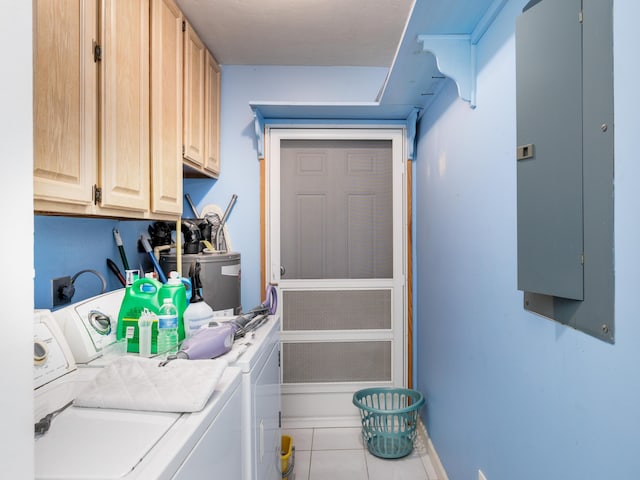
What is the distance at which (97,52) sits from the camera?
1288 mm

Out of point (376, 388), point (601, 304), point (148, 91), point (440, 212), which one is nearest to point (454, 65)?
point (440, 212)

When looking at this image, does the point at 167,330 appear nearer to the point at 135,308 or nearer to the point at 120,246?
the point at 135,308

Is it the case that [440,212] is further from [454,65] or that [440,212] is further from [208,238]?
[208,238]

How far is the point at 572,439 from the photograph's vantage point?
0.98 metres

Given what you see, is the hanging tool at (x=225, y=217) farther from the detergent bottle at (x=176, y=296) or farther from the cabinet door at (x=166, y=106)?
the detergent bottle at (x=176, y=296)

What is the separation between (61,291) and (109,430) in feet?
3.01

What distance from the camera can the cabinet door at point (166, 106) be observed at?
5.60 ft

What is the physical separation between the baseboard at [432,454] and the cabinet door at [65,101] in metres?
2.12

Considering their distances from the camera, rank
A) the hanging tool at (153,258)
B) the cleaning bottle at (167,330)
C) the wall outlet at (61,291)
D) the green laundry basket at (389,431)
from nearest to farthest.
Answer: the cleaning bottle at (167,330)
the wall outlet at (61,291)
the hanging tool at (153,258)
the green laundry basket at (389,431)

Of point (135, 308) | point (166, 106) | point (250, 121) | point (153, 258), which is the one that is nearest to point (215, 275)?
point (153, 258)

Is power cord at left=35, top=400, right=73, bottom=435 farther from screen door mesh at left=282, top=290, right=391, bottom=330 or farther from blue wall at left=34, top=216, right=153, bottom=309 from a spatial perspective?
screen door mesh at left=282, top=290, right=391, bottom=330

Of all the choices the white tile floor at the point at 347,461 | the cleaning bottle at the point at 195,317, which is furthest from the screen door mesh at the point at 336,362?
the cleaning bottle at the point at 195,317

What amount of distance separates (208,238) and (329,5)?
1546 millimetres
